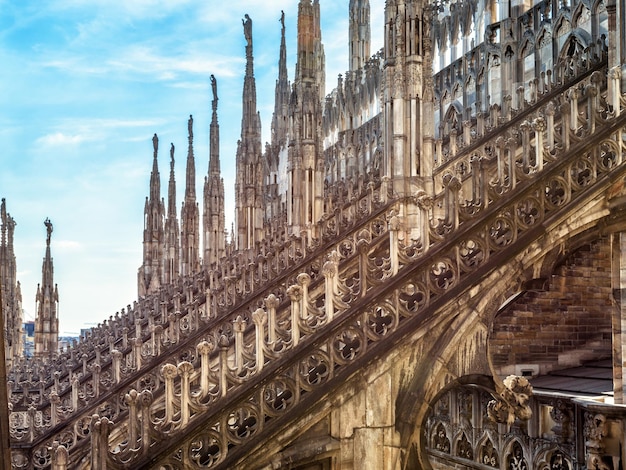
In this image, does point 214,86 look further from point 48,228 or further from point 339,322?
point 339,322

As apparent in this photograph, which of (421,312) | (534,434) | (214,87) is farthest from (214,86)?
(421,312)

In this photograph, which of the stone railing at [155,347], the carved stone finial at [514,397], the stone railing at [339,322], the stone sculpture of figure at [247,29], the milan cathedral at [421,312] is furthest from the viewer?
the stone sculpture of figure at [247,29]

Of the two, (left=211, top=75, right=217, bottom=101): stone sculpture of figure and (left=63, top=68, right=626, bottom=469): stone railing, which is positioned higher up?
(left=211, top=75, right=217, bottom=101): stone sculpture of figure

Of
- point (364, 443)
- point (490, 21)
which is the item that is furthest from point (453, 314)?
point (490, 21)

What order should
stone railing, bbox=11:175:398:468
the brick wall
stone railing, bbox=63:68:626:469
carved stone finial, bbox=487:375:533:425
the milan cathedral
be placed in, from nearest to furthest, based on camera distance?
stone railing, bbox=63:68:626:469 → the milan cathedral → carved stone finial, bbox=487:375:533:425 → stone railing, bbox=11:175:398:468 → the brick wall

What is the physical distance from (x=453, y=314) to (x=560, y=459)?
3782 mm

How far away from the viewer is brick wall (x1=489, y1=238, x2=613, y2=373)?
12.5 m

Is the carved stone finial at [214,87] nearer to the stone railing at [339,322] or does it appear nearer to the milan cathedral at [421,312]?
the milan cathedral at [421,312]

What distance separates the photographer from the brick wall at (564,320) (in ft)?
40.9

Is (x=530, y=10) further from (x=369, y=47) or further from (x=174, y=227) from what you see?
(x=174, y=227)

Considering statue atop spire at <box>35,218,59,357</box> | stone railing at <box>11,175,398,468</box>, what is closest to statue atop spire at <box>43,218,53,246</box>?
statue atop spire at <box>35,218,59,357</box>

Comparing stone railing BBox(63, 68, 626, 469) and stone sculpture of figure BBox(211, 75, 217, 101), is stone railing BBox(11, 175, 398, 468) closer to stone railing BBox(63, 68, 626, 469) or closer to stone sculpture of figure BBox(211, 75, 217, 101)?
stone railing BBox(63, 68, 626, 469)

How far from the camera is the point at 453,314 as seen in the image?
23.7 ft

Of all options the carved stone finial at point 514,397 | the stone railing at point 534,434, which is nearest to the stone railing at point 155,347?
the stone railing at point 534,434
